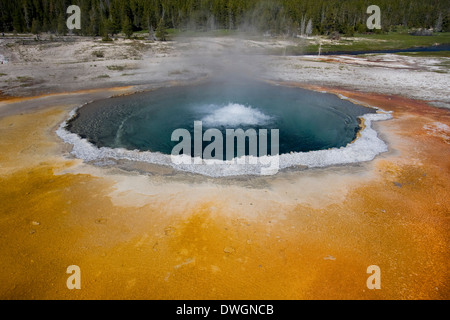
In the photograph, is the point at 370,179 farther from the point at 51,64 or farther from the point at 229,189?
the point at 51,64

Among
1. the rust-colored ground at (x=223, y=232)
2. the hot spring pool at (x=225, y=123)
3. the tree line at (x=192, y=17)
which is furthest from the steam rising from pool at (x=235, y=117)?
the tree line at (x=192, y=17)

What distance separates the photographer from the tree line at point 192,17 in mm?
54122

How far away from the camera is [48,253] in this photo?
518 cm

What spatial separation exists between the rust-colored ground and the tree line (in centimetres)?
4517

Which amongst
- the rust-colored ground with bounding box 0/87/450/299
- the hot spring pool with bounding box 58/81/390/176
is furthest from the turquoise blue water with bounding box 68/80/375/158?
the rust-colored ground with bounding box 0/87/450/299

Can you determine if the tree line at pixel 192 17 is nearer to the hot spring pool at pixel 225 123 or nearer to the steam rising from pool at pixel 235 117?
the hot spring pool at pixel 225 123

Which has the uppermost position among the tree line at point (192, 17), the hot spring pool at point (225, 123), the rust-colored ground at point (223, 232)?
the tree line at point (192, 17)

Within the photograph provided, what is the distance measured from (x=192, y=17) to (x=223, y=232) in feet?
235

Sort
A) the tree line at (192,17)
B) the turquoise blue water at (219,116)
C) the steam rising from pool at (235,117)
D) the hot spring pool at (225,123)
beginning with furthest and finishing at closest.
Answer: the tree line at (192,17)
the steam rising from pool at (235,117)
the turquoise blue water at (219,116)
the hot spring pool at (225,123)

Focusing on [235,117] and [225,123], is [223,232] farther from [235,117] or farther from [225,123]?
[235,117]

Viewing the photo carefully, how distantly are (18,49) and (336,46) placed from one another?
148 feet

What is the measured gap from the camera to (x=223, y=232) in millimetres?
5773

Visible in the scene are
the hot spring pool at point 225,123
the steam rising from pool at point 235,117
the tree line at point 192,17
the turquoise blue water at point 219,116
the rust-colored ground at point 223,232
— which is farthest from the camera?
the tree line at point 192,17

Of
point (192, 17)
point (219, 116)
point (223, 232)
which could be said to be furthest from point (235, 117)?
point (192, 17)
